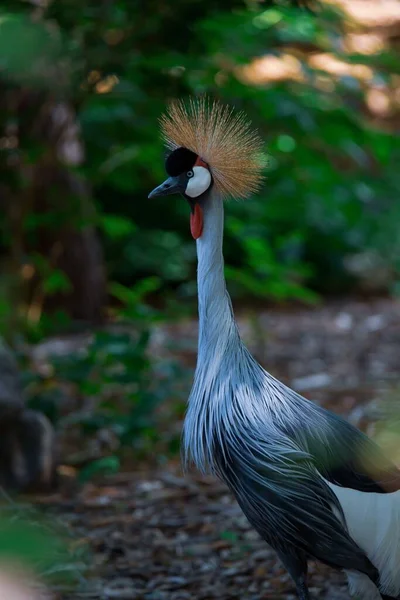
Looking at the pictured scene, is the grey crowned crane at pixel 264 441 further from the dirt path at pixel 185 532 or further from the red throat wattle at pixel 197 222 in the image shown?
the dirt path at pixel 185 532

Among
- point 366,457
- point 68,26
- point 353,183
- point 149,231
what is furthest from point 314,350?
point 366,457

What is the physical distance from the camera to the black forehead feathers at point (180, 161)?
8.21 feet

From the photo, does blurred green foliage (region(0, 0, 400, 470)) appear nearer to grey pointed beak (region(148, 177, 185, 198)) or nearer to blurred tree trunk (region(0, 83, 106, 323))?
blurred tree trunk (region(0, 83, 106, 323))

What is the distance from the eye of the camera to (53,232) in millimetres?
7422

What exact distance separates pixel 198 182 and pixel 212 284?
0.97 feet

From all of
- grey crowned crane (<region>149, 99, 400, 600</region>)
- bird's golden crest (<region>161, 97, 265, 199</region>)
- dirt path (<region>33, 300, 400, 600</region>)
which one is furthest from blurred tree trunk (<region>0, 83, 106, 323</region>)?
grey crowned crane (<region>149, 99, 400, 600</region>)

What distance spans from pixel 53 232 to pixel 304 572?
5.33 meters

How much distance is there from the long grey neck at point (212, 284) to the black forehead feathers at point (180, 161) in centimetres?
11

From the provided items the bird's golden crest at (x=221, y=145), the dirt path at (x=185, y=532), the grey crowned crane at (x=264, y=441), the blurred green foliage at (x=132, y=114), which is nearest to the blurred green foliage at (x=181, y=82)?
the blurred green foliage at (x=132, y=114)

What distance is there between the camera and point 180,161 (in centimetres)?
250

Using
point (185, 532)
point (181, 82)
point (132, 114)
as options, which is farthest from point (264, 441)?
point (132, 114)

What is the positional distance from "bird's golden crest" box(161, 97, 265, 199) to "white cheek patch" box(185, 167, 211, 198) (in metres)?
0.03

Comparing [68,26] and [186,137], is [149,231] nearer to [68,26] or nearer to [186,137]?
[68,26]

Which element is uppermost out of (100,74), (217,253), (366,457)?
(100,74)
